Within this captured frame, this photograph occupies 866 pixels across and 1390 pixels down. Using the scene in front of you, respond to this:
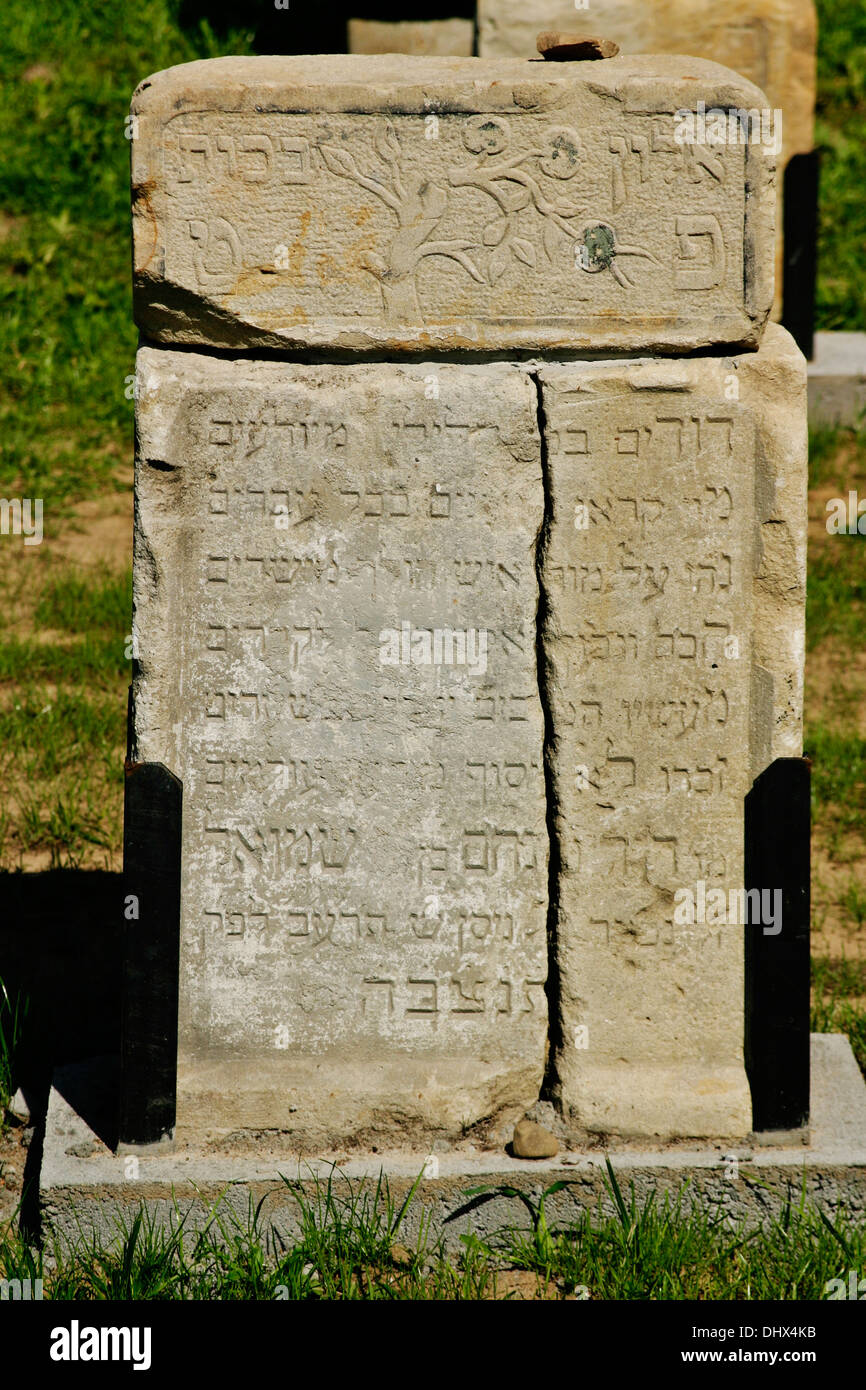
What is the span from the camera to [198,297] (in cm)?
298

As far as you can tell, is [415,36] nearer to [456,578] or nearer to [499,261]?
[499,261]

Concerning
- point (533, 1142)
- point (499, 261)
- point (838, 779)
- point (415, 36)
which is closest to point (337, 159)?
point (499, 261)

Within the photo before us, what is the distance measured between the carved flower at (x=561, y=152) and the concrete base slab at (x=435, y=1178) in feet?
6.16

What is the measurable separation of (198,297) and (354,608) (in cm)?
65

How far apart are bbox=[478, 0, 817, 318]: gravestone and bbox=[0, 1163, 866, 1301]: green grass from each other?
5.17 m

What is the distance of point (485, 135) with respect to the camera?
2930 millimetres

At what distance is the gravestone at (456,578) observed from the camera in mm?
2941

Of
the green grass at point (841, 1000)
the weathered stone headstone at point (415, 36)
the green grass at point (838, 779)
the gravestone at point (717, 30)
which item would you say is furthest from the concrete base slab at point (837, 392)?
the green grass at point (841, 1000)

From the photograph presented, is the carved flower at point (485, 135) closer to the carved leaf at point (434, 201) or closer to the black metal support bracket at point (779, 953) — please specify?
the carved leaf at point (434, 201)

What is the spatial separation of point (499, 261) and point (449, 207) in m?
0.13

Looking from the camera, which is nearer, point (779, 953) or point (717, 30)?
point (779, 953)

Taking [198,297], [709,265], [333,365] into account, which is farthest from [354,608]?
[709,265]

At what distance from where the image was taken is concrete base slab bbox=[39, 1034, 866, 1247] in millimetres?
3027

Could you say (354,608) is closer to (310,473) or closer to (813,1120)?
(310,473)
